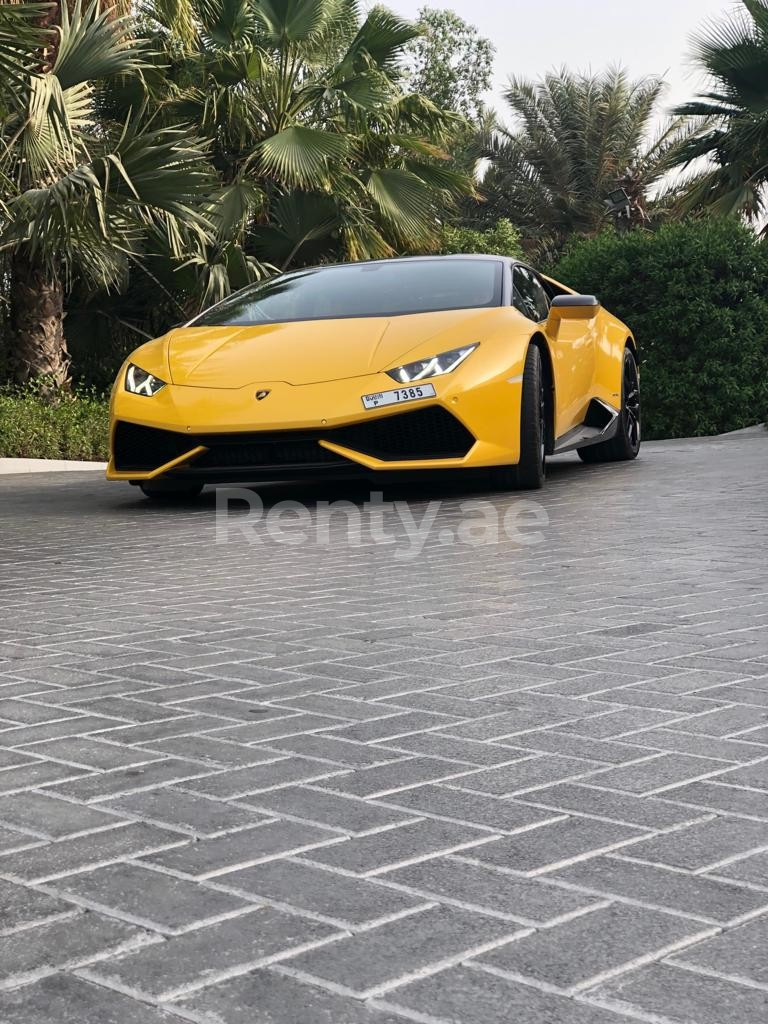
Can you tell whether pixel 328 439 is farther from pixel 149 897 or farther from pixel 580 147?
pixel 580 147

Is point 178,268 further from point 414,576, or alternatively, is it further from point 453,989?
point 453,989

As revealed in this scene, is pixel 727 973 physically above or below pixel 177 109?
below

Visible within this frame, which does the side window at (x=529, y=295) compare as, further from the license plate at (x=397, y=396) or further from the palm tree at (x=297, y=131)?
the palm tree at (x=297, y=131)

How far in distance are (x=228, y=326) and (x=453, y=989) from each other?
23.7 ft

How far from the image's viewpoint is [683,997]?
6.02ft

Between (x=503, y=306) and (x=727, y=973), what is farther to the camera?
(x=503, y=306)

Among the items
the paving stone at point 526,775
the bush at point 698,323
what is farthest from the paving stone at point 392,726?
the bush at point 698,323

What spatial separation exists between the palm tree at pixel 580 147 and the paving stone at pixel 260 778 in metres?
35.6

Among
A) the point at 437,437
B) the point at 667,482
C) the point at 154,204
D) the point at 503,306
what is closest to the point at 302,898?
the point at 437,437

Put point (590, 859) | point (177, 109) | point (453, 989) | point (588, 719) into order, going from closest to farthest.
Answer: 1. point (453, 989)
2. point (590, 859)
3. point (588, 719)
4. point (177, 109)

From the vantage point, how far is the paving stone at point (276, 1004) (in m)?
1.79

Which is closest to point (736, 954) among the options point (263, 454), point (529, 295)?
point (263, 454)

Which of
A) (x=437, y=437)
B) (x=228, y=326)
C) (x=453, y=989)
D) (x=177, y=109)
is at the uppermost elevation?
(x=177, y=109)

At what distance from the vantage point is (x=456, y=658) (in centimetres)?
406
